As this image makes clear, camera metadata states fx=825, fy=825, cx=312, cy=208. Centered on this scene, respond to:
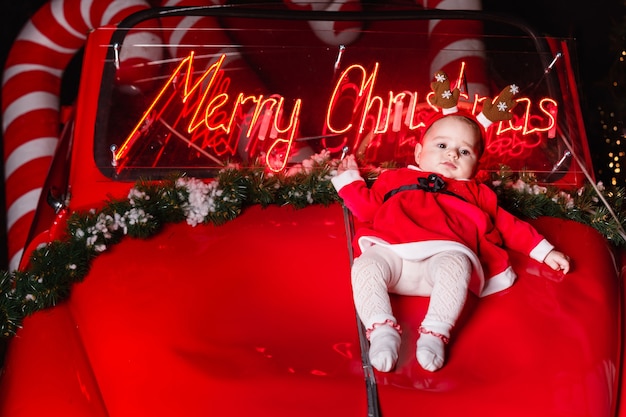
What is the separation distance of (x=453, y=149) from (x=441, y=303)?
2.12 feet

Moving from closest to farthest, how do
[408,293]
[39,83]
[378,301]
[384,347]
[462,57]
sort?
[384,347], [378,301], [408,293], [462,57], [39,83]

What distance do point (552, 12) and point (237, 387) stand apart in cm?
380

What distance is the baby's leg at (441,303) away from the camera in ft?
Answer: 6.71

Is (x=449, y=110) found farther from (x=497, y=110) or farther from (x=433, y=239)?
(x=433, y=239)

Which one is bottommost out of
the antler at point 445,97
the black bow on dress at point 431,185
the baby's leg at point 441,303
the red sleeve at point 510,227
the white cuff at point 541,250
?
the baby's leg at point 441,303

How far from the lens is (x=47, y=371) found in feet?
6.97

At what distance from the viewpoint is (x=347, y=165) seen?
9.25 ft

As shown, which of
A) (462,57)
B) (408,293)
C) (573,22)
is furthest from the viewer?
(573,22)

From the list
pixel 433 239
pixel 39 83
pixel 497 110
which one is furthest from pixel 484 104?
pixel 39 83

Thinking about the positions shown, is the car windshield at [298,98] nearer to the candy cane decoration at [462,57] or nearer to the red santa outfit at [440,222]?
the candy cane decoration at [462,57]

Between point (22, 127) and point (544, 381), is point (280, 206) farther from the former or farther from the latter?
point (22, 127)

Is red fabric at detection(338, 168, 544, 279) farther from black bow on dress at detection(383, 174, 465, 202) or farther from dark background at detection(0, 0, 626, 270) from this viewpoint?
dark background at detection(0, 0, 626, 270)

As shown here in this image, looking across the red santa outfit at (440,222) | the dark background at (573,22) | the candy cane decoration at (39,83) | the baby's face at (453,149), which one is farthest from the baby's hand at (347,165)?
the dark background at (573,22)

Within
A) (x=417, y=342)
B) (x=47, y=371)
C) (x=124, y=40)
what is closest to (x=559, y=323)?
(x=417, y=342)
